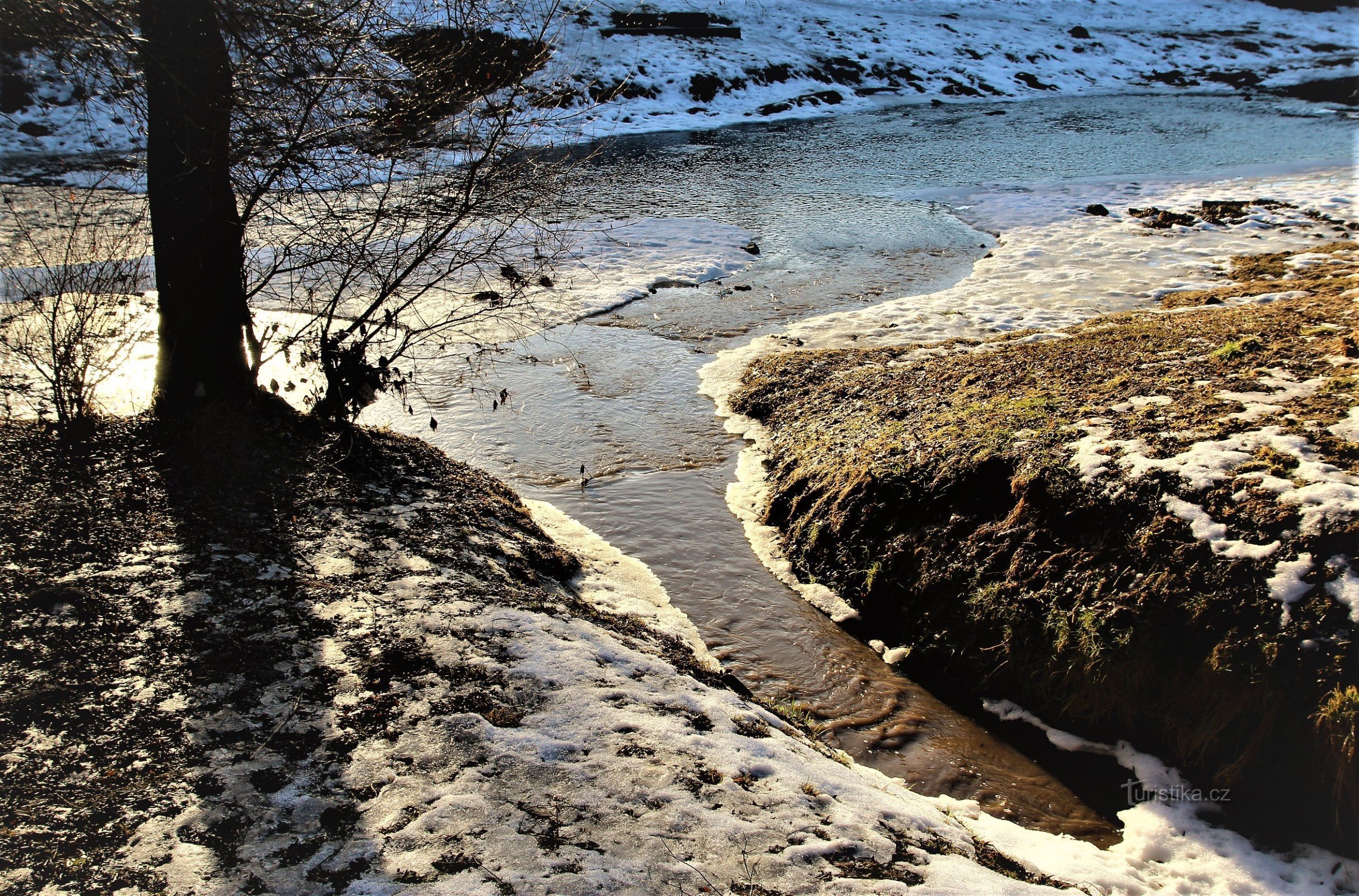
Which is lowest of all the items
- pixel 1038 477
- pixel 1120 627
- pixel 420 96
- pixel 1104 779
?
pixel 1104 779

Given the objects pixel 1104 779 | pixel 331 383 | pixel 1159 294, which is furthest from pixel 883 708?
pixel 1159 294

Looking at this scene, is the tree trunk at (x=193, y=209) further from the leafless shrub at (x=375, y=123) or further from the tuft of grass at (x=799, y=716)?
the tuft of grass at (x=799, y=716)

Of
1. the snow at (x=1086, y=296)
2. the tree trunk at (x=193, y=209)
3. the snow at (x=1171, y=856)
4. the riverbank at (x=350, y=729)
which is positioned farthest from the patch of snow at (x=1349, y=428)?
the tree trunk at (x=193, y=209)

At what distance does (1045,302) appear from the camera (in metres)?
10.5

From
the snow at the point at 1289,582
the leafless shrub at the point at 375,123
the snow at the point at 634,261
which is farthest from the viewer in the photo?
the snow at the point at 634,261

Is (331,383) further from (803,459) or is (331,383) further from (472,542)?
(803,459)

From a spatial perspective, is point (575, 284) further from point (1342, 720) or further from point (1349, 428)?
point (1342, 720)

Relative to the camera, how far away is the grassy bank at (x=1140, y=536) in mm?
3723

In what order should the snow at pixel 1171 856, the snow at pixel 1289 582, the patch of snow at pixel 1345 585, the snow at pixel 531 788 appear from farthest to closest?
the snow at pixel 1289 582
the patch of snow at pixel 1345 585
the snow at pixel 1171 856
the snow at pixel 531 788

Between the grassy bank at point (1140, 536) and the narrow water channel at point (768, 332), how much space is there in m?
0.50

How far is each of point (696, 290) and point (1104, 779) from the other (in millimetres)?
9289

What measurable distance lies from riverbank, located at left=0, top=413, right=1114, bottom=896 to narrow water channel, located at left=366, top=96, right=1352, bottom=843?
1.90 ft

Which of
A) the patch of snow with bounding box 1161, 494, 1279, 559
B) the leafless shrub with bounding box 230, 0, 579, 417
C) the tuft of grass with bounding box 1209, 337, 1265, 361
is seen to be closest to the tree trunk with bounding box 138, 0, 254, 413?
the leafless shrub with bounding box 230, 0, 579, 417

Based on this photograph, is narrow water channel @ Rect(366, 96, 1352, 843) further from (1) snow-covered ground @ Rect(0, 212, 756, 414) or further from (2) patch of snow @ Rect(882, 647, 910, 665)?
(1) snow-covered ground @ Rect(0, 212, 756, 414)
